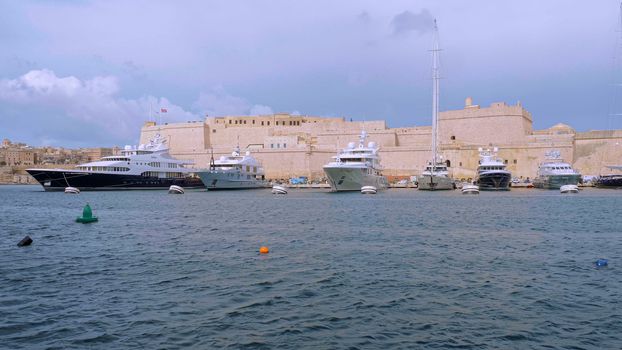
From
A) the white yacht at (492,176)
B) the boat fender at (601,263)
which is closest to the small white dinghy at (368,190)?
the white yacht at (492,176)

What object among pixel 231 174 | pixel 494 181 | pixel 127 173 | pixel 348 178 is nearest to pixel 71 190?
pixel 127 173

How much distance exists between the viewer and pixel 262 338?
27.7 feet

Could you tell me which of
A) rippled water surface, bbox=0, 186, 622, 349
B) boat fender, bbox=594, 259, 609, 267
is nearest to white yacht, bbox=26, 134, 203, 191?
rippled water surface, bbox=0, 186, 622, 349

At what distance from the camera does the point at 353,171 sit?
1964 inches

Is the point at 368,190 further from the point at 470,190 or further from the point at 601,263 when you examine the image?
the point at 601,263

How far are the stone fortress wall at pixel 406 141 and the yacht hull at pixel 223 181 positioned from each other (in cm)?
1488

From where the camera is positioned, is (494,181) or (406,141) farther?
(406,141)

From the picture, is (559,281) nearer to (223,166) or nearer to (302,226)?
(302,226)

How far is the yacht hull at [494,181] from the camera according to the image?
55062mm

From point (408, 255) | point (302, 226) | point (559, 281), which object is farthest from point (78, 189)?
point (559, 281)

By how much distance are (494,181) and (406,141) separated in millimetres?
23684

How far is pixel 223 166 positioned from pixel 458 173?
3028 cm

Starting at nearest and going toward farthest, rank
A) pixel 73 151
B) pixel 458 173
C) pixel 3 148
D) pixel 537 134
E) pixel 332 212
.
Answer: pixel 332 212 → pixel 458 173 → pixel 537 134 → pixel 3 148 → pixel 73 151

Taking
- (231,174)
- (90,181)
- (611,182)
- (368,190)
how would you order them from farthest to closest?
(231,174) → (611,182) → (90,181) → (368,190)
